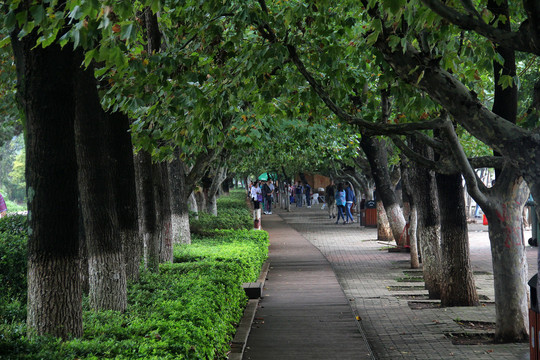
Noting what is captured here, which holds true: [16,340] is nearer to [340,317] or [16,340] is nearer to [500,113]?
[340,317]

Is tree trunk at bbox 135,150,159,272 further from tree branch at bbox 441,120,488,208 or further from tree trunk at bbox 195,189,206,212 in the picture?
tree trunk at bbox 195,189,206,212

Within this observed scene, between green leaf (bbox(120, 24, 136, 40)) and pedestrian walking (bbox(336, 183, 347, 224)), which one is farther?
pedestrian walking (bbox(336, 183, 347, 224))

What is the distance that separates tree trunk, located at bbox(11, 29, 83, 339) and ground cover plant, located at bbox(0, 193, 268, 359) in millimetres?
283

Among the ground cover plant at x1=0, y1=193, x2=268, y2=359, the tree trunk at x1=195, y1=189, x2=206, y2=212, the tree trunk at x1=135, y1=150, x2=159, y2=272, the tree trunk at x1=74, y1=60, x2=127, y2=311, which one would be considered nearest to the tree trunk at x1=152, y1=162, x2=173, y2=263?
the tree trunk at x1=135, y1=150, x2=159, y2=272

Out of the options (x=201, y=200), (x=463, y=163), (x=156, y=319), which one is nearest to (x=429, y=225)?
(x=463, y=163)

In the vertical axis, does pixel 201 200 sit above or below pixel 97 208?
above

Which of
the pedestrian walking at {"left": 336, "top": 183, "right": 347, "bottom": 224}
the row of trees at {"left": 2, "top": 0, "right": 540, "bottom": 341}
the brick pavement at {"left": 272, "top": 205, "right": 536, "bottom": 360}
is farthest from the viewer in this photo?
the pedestrian walking at {"left": 336, "top": 183, "right": 347, "bottom": 224}

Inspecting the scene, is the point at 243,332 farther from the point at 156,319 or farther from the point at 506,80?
the point at 506,80

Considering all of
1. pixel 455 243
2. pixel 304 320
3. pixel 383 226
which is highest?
pixel 455 243

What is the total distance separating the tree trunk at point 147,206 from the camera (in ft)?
34.8

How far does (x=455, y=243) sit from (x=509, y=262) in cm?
227

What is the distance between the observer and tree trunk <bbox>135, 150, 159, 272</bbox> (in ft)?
34.8

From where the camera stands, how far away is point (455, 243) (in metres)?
10.8

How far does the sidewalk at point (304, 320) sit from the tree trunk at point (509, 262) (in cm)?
181
